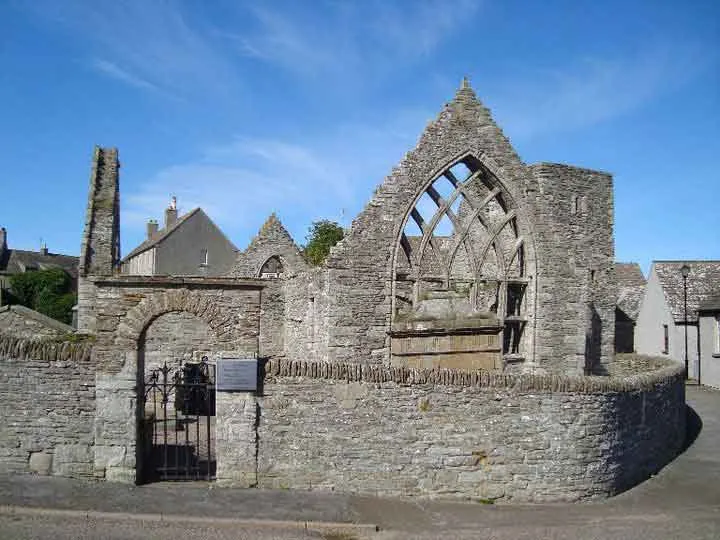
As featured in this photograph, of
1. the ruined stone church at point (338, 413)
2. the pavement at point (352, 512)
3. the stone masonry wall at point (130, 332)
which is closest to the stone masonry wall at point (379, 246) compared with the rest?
the ruined stone church at point (338, 413)

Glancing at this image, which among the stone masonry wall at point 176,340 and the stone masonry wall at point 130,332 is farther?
the stone masonry wall at point 176,340

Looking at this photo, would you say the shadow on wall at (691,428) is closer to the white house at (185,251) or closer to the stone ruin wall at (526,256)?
the stone ruin wall at (526,256)

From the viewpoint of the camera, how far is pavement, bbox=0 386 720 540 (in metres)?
8.19

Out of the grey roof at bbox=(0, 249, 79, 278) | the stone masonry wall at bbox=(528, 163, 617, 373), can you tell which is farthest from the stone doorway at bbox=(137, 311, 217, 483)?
the grey roof at bbox=(0, 249, 79, 278)

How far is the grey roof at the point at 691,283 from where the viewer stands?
29.0 metres

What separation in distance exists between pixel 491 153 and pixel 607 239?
6.56 metres

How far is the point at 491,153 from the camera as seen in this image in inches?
629

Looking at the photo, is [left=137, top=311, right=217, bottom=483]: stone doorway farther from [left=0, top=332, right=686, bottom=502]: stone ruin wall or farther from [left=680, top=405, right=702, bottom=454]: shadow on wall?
[left=680, top=405, right=702, bottom=454]: shadow on wall

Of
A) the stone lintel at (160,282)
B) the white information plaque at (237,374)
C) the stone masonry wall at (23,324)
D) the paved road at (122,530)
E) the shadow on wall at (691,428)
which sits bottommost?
the shadow on wall at (691,428)

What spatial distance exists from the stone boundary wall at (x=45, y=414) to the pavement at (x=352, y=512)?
26 cm

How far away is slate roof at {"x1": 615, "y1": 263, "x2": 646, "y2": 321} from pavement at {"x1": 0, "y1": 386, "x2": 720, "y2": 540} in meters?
29.7

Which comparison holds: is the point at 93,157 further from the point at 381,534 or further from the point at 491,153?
the point at 381,534

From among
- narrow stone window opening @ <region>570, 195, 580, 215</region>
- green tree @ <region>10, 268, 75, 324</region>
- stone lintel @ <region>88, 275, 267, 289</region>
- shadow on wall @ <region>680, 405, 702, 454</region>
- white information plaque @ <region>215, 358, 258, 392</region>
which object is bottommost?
shadow on wall @ <region>680, 405, 702, 454</region>

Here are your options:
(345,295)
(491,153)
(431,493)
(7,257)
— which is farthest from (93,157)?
(7,257)
